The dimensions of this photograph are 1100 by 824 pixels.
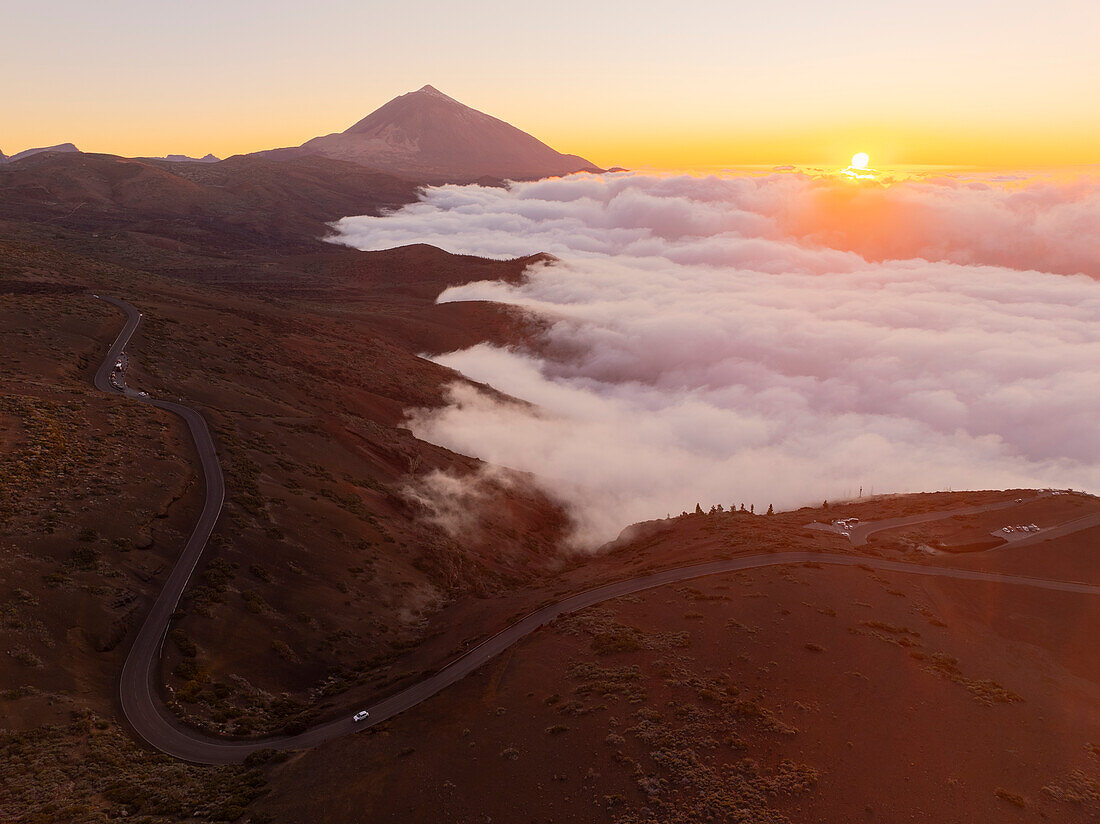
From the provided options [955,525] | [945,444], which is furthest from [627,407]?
[955,525]

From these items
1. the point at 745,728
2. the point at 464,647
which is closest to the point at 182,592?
the point at 464,647

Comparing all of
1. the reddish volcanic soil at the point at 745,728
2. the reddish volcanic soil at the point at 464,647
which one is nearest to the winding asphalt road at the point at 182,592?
the reddish volcanic soil at the point at 464,647

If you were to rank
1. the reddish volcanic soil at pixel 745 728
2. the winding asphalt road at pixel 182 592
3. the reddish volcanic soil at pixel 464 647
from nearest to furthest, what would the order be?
the reddish volcanic soil at pixel 745 728, the reddish volcanic soil at pixel 464 647, the winding asphalt road at pixel 182 592

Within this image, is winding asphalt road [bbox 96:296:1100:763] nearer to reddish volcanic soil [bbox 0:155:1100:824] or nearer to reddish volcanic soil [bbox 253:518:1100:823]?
reddish volcanic soil [bbox 0:155:1100:824]

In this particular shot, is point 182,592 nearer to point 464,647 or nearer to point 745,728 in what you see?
point 464,647

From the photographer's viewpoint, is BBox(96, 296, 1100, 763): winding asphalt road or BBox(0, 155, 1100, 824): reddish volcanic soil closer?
BBox(0, 155, 1100, 824): reddish volcanic soil

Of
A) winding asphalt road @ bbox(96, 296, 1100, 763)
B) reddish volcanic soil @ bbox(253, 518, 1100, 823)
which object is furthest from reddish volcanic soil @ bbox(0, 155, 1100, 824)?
winding asphalt road @ bbox(96, 296, 1100, 763)

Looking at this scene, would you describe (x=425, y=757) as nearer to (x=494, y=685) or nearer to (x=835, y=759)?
(x=494, y=685)

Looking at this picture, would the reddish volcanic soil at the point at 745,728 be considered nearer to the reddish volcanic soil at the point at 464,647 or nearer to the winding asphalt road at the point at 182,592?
the reddish volcanic soil at the point at 464,647
